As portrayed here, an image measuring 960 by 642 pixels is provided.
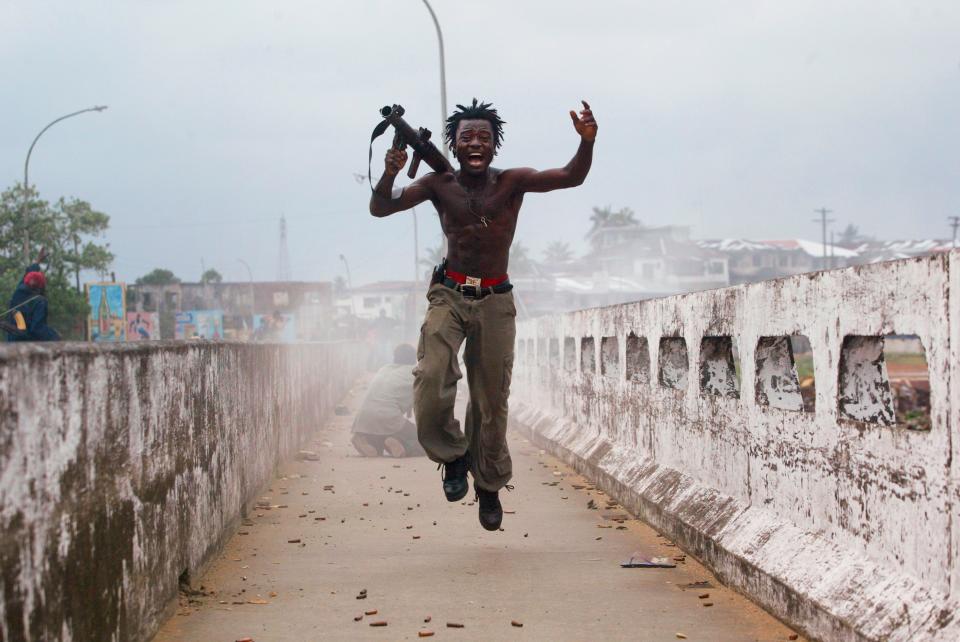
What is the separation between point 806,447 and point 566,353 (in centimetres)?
777

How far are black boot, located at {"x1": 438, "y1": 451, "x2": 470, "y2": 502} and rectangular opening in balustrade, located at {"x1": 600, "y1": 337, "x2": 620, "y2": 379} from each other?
11.5ft

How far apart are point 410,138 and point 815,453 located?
2504 millimetres

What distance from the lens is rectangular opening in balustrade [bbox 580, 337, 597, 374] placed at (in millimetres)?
11219

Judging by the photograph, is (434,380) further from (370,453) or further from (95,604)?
(370,453)

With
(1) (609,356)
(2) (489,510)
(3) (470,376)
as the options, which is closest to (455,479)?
(2) (489,510)

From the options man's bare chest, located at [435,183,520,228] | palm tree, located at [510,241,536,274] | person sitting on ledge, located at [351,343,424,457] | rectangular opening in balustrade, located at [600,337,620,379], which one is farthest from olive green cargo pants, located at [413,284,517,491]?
palm tree, located at [510,241,536,274]

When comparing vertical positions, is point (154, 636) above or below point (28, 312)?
below

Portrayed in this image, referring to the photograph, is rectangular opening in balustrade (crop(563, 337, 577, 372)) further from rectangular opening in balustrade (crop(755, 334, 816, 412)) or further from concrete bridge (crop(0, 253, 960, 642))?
rectangular opening in balustrade (crop(755, 334, 816, 412))

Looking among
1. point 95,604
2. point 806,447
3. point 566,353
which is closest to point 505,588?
point 806,447

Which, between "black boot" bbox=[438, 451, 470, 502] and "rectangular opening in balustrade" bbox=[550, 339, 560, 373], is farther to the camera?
"rectangular opening in balustrade" bbox=[550, 339, 560, 373]

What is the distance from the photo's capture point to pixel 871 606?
4082 mm

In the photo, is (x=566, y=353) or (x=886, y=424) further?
(x=566, y=353)

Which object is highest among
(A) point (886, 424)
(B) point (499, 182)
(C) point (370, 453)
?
(B) point (499, 182)

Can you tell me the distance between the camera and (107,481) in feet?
13.1
